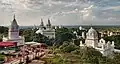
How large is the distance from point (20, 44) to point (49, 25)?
73.7ft

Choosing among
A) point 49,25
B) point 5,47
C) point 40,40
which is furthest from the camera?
point 49,25

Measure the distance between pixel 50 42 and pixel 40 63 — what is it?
2354cm

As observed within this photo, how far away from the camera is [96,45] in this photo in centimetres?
3803

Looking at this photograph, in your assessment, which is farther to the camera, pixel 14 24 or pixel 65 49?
pixel 14 24

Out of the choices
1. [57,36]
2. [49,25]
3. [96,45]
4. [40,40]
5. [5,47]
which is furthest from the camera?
[49,25]

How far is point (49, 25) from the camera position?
2424 inches

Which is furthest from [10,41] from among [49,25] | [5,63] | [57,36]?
[49,25]

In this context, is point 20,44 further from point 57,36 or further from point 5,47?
point 57,36

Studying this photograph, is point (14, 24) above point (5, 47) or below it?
above

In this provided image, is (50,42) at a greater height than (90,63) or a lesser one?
lesser

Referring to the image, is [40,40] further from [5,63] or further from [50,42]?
[5,63]

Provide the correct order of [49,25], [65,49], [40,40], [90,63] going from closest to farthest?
[90,63]
[65,49]
[40,40]
[49,25]

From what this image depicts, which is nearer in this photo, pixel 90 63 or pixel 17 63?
pixel 90 63

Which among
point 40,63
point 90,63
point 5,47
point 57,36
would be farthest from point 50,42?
point 90,63
